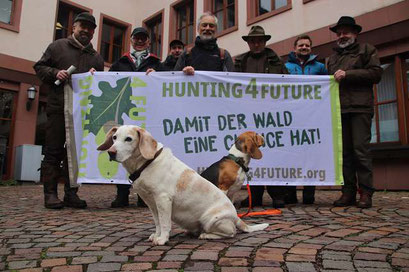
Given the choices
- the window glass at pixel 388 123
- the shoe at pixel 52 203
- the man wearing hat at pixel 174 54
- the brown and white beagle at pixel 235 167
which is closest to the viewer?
the brown and white beagle at pixel 235 167

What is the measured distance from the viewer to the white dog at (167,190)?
2.58 m

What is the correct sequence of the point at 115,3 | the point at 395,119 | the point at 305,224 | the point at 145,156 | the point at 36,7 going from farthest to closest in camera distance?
the point at 115,3, the point at 36,7, the point at 395,119, the point at 305,224, the point at 145,156

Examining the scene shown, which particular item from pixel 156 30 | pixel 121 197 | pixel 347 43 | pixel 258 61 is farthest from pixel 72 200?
pixel 156 30

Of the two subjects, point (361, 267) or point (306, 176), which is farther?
point (306, 176)

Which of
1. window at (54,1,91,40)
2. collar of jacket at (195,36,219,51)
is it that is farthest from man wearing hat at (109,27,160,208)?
window at (54,1,91,40)

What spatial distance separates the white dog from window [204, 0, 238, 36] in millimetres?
10345

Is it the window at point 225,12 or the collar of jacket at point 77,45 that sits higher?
the window at point 225,12

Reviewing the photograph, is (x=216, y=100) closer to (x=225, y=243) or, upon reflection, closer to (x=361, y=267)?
(x=225, y=243)

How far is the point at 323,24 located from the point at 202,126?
21.8 feet

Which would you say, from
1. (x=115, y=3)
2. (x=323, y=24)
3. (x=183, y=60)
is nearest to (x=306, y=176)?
(x=183, y=60)

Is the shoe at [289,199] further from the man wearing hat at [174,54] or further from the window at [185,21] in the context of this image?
the window at [185,21]

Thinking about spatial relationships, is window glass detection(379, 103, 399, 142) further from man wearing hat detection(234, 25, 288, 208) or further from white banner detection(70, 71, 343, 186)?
man wearing hat detection(234, 25, 288, 208)

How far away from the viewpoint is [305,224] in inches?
135

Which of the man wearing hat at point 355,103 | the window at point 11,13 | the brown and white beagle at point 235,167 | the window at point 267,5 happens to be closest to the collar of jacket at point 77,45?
the brown and white beagle at point 235,167
